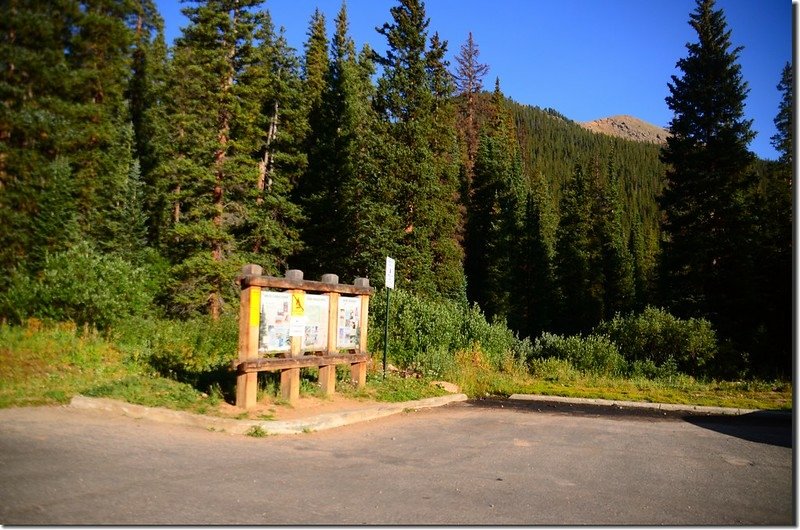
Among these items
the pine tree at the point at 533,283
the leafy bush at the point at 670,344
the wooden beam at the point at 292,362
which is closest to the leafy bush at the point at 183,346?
the wooden beam at the point at 292,362

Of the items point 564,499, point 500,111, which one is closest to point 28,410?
point 564,499

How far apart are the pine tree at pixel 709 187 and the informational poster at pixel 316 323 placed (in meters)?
22.5

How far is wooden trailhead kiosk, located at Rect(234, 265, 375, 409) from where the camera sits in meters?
Result: 8.67

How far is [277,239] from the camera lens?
3328cm

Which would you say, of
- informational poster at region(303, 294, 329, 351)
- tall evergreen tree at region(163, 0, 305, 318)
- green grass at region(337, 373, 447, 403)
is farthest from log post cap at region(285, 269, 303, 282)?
tall evergreen tree at region(163, 0, 305, 318)

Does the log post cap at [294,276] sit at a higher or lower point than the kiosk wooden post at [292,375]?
higher

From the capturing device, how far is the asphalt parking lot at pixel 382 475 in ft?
14.6

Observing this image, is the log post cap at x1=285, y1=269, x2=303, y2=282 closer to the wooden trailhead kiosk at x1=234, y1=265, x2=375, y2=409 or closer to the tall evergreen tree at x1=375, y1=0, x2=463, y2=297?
the wooden trailhead kiosk at x1=234, y1=265, x2=375, y2=409

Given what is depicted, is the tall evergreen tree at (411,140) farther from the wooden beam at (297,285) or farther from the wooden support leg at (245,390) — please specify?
the wooden support leg at (245,390)

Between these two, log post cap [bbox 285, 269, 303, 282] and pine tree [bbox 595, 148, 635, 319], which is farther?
pine tree [bbox 595, 148, 635, 319]

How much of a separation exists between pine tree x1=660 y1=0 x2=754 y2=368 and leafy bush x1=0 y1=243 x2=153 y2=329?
25.1 meters

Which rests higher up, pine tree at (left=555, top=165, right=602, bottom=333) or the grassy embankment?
pine tree at (left=555, top=165, right=602, bottom=333)

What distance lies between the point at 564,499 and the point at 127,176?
115 feet

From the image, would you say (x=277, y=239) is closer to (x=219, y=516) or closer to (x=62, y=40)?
(x=62, y=40)
